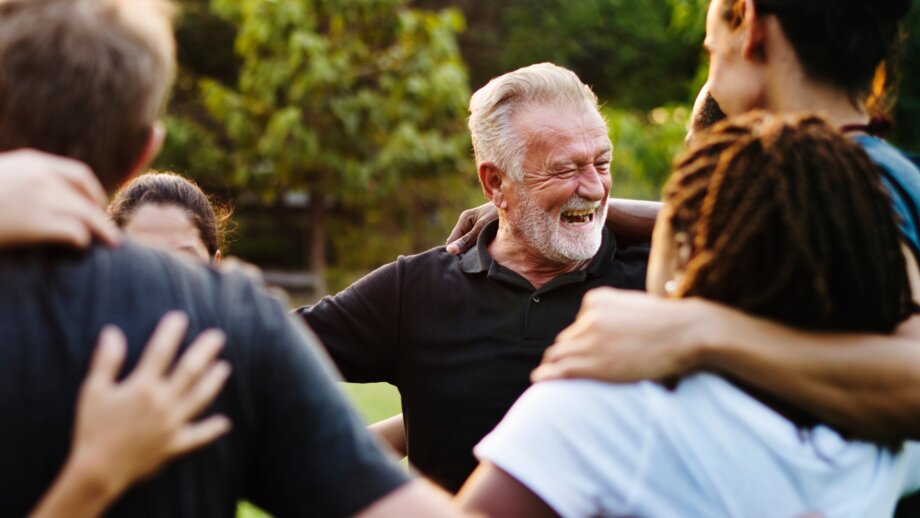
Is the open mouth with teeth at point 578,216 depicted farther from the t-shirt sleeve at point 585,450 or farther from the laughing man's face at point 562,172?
the t-shirt sleeve at point 585,450

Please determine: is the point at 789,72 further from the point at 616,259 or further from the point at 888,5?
the point at 616,259

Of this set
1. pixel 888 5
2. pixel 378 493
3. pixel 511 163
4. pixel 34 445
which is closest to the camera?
pixel 34 445

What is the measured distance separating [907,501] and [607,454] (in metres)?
0.74

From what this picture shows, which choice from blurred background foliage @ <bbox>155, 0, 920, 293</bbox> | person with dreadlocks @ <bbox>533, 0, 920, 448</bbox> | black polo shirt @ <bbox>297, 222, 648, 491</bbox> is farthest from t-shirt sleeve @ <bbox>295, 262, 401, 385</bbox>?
blurred background foliage @ <bbox>155, 0, 920, 293</bbox>

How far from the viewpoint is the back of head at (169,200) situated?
136 inches

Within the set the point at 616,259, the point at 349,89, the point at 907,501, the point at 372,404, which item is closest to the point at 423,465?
the point at 616,259

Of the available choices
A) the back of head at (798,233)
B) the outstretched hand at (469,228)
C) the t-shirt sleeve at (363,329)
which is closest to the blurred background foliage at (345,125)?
the outstretched hand at (469,228)

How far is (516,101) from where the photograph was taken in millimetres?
3732

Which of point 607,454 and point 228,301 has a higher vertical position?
point 228,301

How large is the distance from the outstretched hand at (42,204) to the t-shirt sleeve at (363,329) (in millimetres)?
1912

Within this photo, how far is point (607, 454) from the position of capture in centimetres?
159

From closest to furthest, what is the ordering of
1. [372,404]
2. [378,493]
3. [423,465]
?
1. [378,493]
2. [423,465]
3. [372,404]

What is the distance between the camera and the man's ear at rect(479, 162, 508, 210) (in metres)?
3.77

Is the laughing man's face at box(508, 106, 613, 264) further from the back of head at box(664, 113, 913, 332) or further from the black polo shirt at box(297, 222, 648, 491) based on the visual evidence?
the back of head at box(664, 113, 913, 332)
